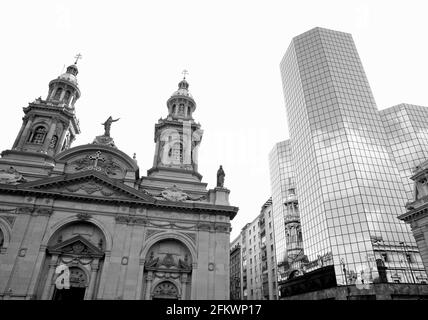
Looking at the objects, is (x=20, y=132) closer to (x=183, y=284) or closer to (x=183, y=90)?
(x=183, y=90)

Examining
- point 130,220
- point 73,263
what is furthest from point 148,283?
point 73,263

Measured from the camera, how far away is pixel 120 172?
34.0 metres

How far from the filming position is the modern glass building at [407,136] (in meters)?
59.4

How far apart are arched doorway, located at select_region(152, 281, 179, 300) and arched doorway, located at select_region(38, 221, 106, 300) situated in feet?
17.8

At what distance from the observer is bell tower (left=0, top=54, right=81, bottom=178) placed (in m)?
34.5

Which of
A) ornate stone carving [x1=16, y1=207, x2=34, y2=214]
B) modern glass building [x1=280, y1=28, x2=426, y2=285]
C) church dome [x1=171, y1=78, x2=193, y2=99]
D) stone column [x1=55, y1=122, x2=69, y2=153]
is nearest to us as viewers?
ornate stone carving [x1=16, y1=207, x2=34, y2=214]

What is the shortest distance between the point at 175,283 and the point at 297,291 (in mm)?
33220

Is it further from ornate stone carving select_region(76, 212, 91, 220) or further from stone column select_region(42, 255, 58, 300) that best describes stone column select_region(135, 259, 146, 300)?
stone column select_region(42, 255, 58, 300)

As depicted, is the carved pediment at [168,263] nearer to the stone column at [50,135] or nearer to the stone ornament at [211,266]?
the stone ornament at [211,266]

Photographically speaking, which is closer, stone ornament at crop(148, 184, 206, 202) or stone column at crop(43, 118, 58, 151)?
stone ornament at crop(148, 184, 206, 202)

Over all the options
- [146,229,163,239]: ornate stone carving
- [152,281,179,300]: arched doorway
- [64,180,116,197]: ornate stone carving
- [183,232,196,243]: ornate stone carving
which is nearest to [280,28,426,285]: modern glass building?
[183,232,196,243]: ornate stone carving

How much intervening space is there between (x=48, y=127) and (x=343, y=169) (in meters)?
49.8

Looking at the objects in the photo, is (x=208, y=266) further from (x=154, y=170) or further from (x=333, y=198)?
(x=333, y=198)
